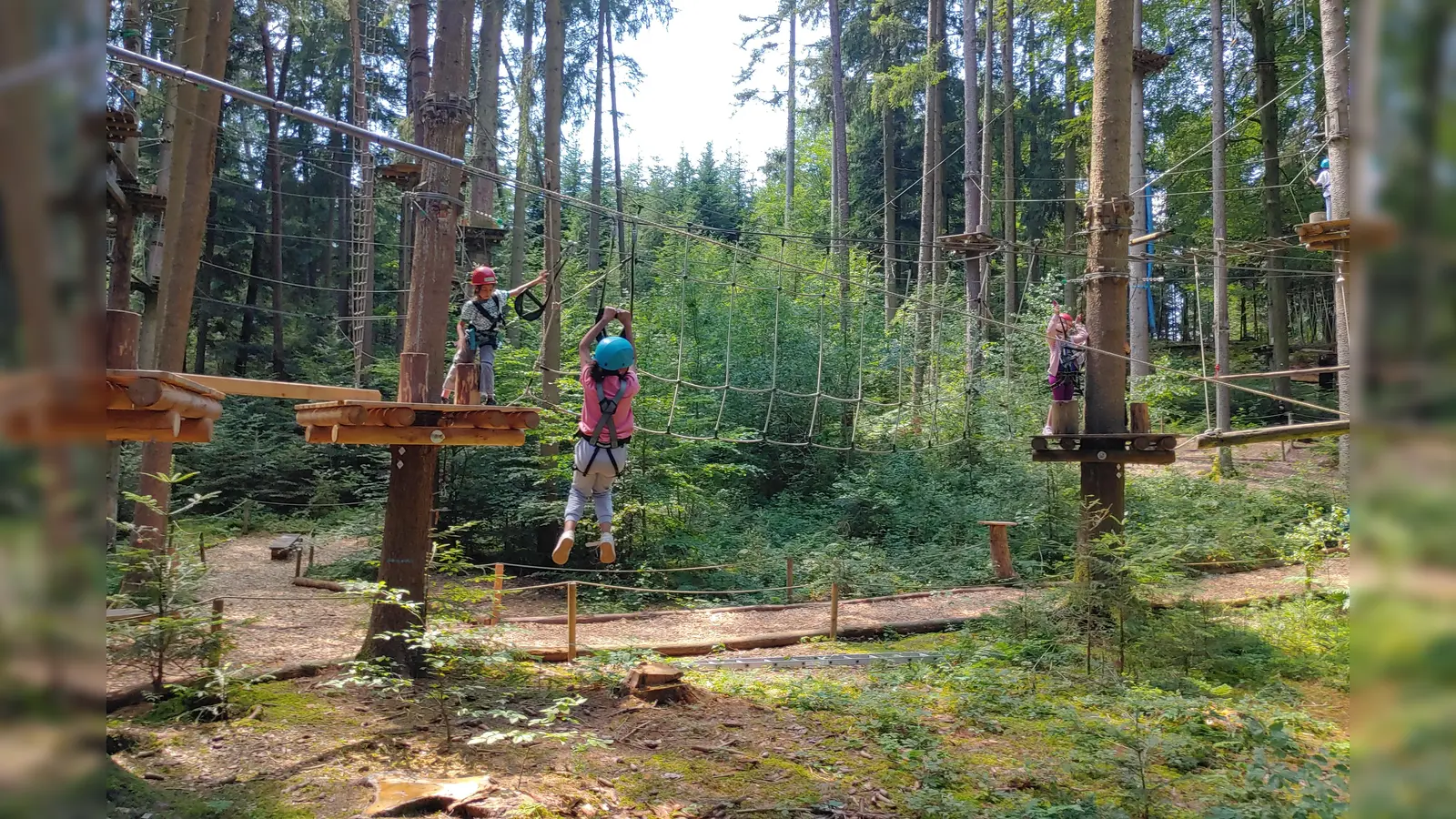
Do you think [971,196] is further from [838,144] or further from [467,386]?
[467,386]

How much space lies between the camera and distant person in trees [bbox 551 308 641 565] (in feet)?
19.3

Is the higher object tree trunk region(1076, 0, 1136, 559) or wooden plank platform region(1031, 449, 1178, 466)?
tree trunk region(1076, 0, 1136, 559)

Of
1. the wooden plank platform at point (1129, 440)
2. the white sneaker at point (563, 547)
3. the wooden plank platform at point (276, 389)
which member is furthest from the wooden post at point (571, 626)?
the wooden plank platform at point (1129, 440)

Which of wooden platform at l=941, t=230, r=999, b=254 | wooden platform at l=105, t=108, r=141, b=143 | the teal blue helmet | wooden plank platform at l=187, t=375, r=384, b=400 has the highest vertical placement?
wooden platform at l=105, t=108, r=141, b=143

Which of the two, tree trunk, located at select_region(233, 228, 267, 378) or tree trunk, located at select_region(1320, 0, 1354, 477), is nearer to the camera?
tree trunk, located at select_region(1320, 0, 1354, 477)

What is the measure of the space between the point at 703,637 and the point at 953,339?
415 inches

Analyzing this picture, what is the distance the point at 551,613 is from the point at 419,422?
6.07 meters

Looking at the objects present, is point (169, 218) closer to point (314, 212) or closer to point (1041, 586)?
point (1041, 586)

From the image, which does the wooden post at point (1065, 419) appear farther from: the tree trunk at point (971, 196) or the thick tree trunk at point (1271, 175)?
the thick tree trunk at point (1271, 175)

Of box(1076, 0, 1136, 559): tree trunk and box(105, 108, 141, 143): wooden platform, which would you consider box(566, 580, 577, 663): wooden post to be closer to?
box(1076, 0, 1136, 559): tree trunk

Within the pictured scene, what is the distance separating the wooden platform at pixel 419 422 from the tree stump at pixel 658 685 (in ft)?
7.77

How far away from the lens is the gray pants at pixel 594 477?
623cm

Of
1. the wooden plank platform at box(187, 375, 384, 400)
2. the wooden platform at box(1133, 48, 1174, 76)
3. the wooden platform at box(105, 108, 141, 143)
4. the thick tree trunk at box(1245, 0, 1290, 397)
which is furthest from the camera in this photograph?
the thick tree trunk at box(1245, 0, 1290, 397)

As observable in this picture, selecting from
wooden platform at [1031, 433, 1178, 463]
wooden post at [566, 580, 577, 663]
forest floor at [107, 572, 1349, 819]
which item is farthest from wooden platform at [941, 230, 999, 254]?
wooden post at [566, 580, 577, 663]
